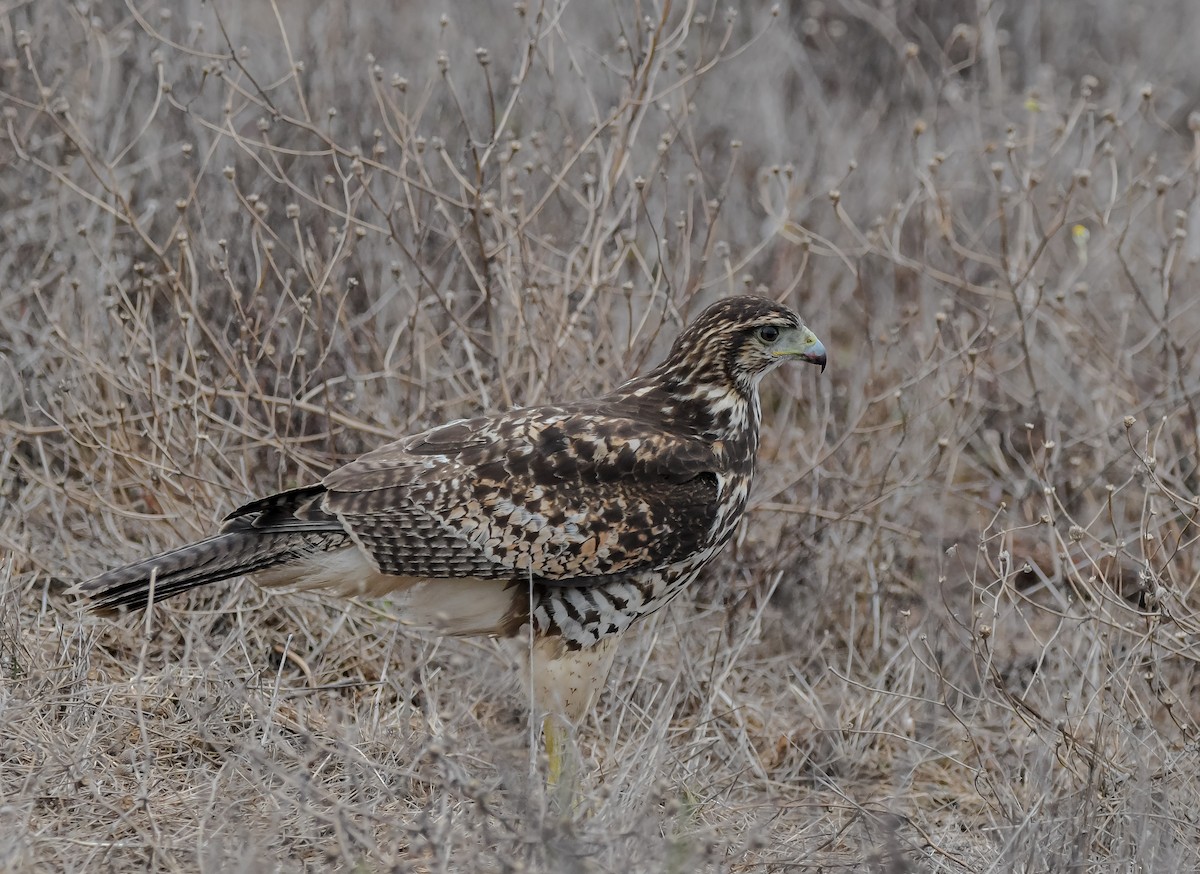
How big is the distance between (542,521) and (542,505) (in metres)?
0.05

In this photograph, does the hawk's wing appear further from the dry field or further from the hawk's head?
the dry field

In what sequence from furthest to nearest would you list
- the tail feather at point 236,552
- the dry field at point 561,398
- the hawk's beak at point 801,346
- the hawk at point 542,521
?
the hawk's beak at point 801,346 → the hawk at point 542,521 → the tail feather at point 236,552 → the dry field at point 561,398

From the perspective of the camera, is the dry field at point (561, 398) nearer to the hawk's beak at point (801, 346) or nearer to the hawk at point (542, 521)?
the hawk at point (542, 521)

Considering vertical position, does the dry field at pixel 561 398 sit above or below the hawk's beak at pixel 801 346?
below

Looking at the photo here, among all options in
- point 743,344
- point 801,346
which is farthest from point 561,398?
point 801,346

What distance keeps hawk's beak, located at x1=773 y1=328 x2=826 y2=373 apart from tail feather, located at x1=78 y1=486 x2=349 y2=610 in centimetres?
149

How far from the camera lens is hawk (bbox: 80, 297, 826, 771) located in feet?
14.6

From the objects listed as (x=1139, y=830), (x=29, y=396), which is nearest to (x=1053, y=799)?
(x=1139, y=830)

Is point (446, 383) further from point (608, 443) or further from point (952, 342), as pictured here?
point (952, 342)

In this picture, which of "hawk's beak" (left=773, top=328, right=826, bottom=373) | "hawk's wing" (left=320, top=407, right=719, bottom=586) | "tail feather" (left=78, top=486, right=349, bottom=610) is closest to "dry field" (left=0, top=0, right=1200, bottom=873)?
"tail feather" (left=78, top=486, right=349, bottom=610)

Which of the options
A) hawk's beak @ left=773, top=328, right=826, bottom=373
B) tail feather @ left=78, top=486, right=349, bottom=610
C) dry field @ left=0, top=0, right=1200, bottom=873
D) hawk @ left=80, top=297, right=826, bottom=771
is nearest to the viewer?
dry field @ left=0, top=0, right=1200, bottom=873

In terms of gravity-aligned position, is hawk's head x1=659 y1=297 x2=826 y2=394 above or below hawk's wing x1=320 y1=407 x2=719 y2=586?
above

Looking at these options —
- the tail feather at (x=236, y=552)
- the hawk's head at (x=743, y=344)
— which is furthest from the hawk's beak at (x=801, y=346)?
the tail feather at (x=236, y=552)

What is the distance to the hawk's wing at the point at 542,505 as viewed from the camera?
4.46 meters
